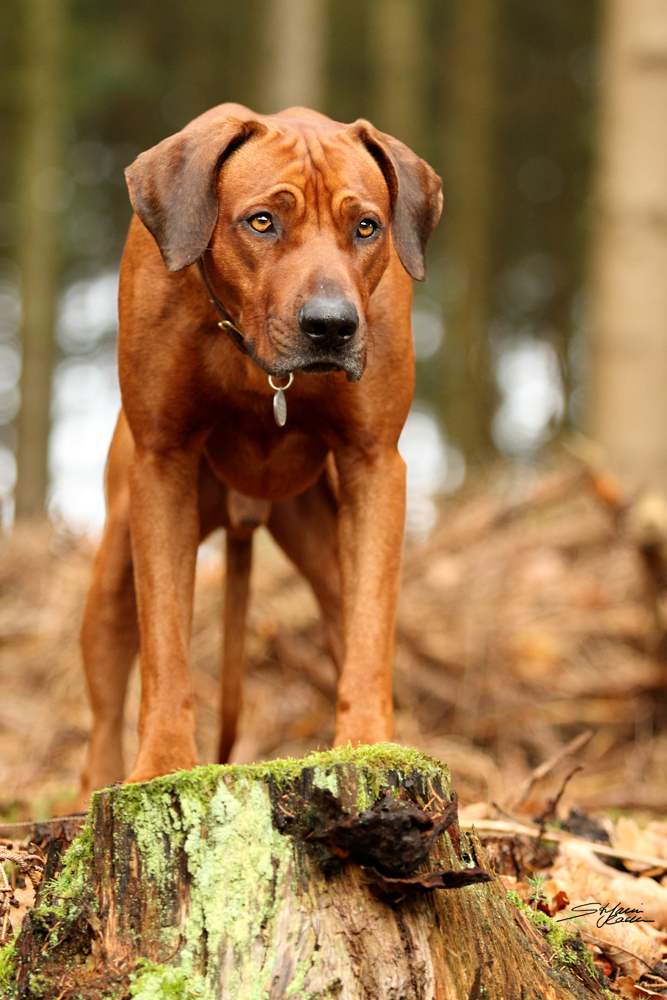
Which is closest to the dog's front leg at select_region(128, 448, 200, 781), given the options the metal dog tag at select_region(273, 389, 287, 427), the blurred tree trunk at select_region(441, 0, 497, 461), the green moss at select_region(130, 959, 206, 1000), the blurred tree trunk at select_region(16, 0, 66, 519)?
the metal dog tag at select_region(273, 389, 287, 427)

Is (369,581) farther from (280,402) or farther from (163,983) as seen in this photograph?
(163,983)

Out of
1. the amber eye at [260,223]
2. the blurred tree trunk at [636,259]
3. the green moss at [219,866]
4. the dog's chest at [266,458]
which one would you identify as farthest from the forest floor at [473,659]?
the green moss at [219,866]

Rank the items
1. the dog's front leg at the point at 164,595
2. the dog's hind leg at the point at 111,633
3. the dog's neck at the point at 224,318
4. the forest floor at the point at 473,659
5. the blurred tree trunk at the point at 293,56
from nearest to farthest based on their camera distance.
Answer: the dog's front leg at the point at 164,595
the dog's neck at the point at 224,318
the dog's hind leg at the point at 111,633
the forest floor at the point at 473,659
the blurred tree trunk at the point at 293,56

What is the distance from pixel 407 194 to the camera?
3445 mm

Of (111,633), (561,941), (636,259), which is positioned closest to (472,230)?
(636,259)

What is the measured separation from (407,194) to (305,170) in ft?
1.36

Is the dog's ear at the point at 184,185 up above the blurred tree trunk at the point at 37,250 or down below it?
below

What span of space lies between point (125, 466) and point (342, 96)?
57.1ft

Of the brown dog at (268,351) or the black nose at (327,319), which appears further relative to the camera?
the brown dog at (268,351)

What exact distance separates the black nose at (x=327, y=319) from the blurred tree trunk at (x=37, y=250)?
1081 centimetres

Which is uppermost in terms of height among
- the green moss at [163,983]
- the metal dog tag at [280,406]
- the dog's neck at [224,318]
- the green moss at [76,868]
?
the dog's neck at [224,318]

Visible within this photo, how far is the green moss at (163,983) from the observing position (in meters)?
2.19

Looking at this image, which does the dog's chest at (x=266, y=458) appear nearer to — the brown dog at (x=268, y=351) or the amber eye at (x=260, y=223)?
the brown dog at (x=268, y=351)

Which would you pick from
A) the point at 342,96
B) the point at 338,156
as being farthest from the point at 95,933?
the point at 342,96
